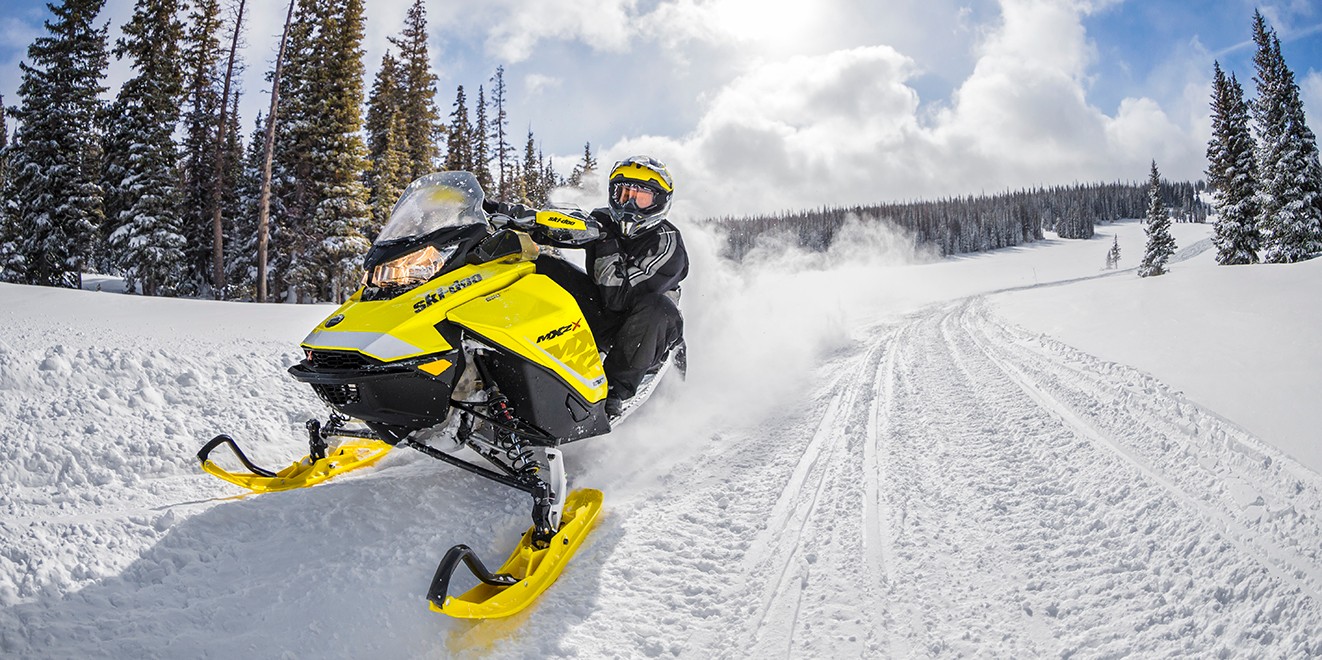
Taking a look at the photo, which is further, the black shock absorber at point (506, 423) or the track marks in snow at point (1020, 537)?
the black shock absorber at point (506, 423)

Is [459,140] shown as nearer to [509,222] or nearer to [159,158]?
[159,158]

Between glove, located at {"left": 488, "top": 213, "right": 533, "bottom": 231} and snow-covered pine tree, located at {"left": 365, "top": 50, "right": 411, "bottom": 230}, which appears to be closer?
glove, located at {"left": 488, "top": 213, "right": 533, "bottom": 231}

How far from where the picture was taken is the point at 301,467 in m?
3.94

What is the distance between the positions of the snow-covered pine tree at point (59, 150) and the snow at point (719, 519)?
2270 cm

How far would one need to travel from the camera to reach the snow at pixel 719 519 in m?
2.57

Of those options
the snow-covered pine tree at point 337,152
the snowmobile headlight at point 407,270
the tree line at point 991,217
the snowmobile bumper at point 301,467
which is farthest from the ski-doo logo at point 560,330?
the tree line at point 991,217

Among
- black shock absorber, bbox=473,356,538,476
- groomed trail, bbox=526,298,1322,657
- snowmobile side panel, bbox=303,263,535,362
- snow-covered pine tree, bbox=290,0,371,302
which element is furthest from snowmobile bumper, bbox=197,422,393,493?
snow-covered pine tree, bbox=290,0,371,302

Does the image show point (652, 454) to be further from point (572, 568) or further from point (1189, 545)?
point (1189, 545)

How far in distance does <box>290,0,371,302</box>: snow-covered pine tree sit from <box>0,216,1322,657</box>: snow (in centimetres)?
1849

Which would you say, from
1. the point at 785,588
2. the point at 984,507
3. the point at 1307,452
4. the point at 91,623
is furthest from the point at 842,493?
the point at 91,623

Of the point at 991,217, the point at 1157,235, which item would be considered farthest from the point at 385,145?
the point at 991,217

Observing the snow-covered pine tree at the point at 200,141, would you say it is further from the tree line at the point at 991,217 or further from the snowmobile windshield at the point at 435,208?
the tree line at the point at 991,217

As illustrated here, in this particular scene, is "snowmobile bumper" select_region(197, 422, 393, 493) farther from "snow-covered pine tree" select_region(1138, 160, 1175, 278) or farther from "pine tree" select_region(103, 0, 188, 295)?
"snow-covered pine tree" select_region(1138, 160, 1175, 278)

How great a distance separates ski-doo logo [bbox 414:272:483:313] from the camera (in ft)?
10.4
